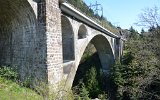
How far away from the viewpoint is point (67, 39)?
13.5 meters

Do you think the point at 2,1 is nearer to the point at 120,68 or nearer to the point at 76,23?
the point at 76,23

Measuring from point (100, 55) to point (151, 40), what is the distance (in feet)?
45.0

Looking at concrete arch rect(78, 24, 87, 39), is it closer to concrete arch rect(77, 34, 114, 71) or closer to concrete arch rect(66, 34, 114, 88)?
concrete arch rect(66, 34, 114, 88)

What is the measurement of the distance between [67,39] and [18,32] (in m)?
3.92

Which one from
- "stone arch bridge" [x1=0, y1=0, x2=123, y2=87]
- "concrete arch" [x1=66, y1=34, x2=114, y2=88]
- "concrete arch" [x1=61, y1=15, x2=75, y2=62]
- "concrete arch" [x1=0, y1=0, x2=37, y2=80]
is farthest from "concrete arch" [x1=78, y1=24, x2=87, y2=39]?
"concrete arch" [x1=66, y1=34, x2=114, y2=88]

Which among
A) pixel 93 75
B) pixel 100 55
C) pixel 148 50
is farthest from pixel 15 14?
pixel 100 55

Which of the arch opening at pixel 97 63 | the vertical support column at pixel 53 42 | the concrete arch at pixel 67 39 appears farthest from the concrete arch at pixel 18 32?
the arch opening at pixel 97 63

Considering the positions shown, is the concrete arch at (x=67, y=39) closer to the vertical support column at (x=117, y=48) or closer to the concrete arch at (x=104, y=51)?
the concrete arch at (x=104, y=51)

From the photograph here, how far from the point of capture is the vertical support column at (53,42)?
925cm

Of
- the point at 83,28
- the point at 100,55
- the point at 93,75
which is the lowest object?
the point at 93,75

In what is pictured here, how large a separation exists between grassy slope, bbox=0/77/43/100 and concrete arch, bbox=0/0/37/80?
137 centimetres

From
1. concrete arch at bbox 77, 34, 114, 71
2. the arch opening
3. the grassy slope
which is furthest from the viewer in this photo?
concrete arch at bbox 77, 34, 114, 71

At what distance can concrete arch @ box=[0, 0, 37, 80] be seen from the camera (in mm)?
9109

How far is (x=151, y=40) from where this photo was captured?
55.2ft
